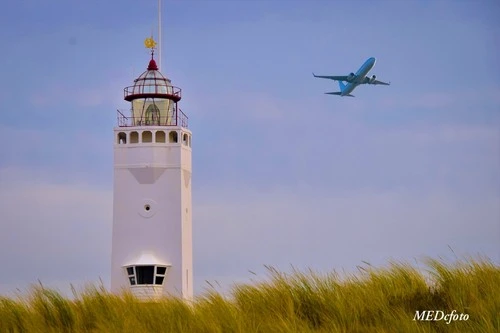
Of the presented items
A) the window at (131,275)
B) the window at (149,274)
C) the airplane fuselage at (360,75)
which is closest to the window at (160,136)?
the window at (149,274)

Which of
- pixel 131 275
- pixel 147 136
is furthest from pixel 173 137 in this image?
pixel 131 275

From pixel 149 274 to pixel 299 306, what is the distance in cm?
2368

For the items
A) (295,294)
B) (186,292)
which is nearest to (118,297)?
(295,294)

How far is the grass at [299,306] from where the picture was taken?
11148 millimetres

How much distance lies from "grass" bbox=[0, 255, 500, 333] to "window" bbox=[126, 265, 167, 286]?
22403 millimetres

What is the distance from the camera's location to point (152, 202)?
3581cm

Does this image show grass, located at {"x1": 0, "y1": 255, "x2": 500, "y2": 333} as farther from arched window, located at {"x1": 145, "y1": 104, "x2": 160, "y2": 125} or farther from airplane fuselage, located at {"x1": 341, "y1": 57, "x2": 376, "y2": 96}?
airplane fuselage, located at {"x1": 341, "y1": 57, "x2": 376, "y2": 96}

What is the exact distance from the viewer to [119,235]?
118 ft

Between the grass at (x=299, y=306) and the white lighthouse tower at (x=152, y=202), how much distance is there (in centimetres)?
2239

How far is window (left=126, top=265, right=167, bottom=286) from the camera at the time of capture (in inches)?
1383

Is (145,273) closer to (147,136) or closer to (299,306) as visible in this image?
(147,136)

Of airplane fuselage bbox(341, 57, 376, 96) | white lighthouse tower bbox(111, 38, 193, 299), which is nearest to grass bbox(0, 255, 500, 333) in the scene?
white lighthouse tower bbox(111, 38, 193, 299)

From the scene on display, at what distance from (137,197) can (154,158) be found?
4.60 ft

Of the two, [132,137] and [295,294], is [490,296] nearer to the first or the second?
[295,294]
